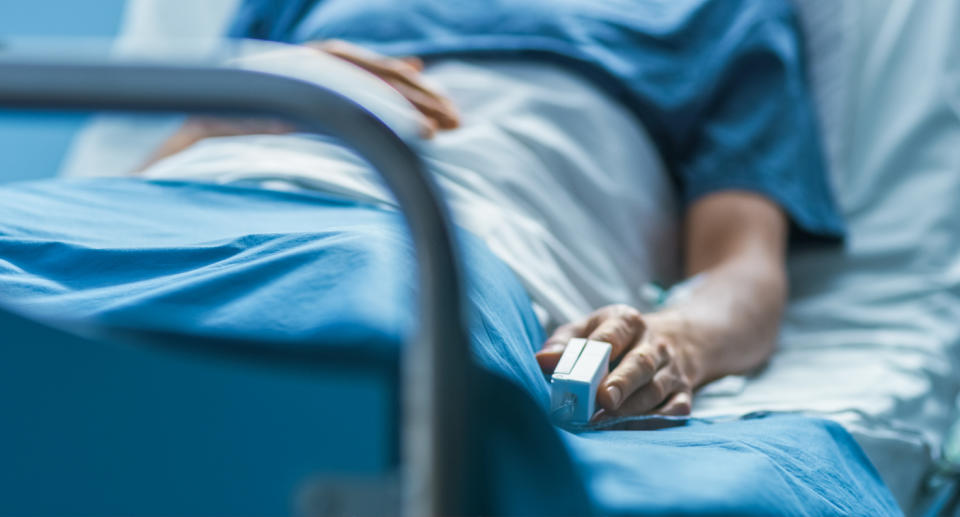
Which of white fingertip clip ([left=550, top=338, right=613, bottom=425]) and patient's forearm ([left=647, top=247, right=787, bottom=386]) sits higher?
patient's forearm ([left=647, top=247, right=787, bottom=386])

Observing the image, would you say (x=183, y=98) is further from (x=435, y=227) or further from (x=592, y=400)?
(x=592, y=400)

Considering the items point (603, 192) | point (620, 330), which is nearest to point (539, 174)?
point (603, 192)

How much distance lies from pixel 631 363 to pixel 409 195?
38cm

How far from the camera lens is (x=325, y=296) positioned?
50cm

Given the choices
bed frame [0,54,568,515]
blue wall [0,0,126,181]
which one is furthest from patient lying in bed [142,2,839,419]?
blue wall [0,0,126,181]

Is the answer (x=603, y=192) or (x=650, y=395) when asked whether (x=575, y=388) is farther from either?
(x=603, y=192)

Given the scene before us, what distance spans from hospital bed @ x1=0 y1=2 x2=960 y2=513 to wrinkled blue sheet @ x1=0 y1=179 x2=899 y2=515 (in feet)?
0.49

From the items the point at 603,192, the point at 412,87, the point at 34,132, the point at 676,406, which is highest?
the point at 34,132

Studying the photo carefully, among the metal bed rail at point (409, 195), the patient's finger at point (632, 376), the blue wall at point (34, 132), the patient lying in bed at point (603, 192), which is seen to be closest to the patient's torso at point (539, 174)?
the patient lying in bed at point (603, 192)

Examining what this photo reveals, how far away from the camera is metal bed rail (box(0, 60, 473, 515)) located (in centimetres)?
36

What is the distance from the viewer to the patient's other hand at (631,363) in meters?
0.68

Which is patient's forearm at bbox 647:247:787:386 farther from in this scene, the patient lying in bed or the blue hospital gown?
the blue hospital gown

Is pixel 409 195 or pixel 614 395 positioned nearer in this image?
pixel 409 195

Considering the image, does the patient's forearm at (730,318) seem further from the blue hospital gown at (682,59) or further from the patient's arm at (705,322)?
the blue hospital gown at (682,59)
